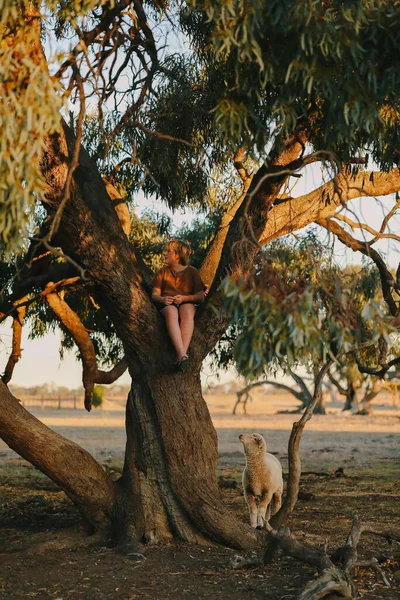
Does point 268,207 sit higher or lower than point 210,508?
higher

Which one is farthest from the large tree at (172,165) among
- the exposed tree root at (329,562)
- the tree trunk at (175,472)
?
the exposed tree root at (329,562)

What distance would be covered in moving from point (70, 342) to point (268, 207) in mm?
6253

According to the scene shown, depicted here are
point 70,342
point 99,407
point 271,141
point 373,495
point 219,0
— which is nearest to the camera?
point 219,0

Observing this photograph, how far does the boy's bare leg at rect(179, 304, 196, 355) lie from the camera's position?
7.73m

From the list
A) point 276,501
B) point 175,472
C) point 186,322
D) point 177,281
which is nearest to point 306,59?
point 177,281

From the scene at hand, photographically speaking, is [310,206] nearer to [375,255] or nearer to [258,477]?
[375,255]

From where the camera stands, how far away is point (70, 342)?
44.0 ft

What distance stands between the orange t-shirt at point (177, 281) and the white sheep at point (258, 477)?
1392mm

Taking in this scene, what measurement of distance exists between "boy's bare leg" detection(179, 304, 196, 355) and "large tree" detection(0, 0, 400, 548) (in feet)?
0.80

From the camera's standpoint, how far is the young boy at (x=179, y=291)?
7.71 metres

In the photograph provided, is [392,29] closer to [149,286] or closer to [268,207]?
[268,207]

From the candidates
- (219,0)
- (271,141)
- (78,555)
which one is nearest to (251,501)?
(78,555)

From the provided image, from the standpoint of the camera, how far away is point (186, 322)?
25.5ft

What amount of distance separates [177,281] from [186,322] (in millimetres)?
358
